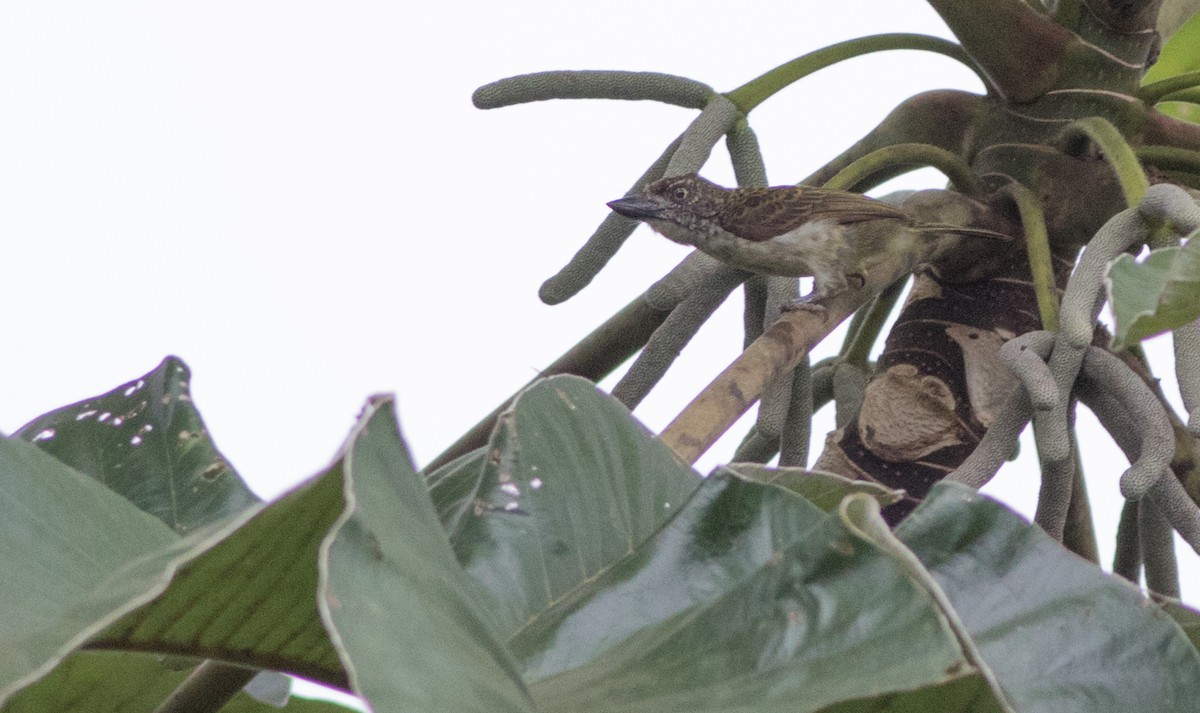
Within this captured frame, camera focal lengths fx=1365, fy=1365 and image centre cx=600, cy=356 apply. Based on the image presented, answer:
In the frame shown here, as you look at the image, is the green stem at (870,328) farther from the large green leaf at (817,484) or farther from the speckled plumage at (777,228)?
the large green leaf at (817,484)

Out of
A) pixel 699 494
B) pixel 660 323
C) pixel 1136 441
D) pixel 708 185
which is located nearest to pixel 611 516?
pixel 699 494

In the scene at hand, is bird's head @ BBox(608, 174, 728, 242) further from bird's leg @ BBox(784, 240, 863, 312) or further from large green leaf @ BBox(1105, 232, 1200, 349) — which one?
large green leaf @ BBox(1105, 232, 1200, 349)

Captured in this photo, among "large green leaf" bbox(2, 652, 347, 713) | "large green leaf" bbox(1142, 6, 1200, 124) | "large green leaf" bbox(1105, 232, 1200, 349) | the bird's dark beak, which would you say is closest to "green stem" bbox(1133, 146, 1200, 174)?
"large green leaf" bbox(1142, 6, 1200, 124)

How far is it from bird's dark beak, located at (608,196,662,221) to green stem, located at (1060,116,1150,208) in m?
0.56

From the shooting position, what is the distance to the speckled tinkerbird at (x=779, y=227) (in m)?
2.17

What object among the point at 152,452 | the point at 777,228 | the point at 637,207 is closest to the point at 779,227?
the point at 777,228

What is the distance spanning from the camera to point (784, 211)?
7.82 feet

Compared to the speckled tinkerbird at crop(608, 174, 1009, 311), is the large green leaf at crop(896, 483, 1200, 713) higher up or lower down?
lower down

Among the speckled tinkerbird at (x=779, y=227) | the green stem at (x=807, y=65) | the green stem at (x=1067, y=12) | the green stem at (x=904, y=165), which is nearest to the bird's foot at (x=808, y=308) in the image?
the green stem at (x=904, y=165)

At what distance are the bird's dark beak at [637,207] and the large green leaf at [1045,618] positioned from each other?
1098mm

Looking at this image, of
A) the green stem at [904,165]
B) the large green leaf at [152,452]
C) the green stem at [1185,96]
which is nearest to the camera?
the large green leaf at [152,452]

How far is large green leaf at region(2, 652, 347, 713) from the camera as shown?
2.59ft

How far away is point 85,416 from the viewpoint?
3.98 feet

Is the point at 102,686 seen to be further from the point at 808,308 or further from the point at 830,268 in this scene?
the point at 830,268
